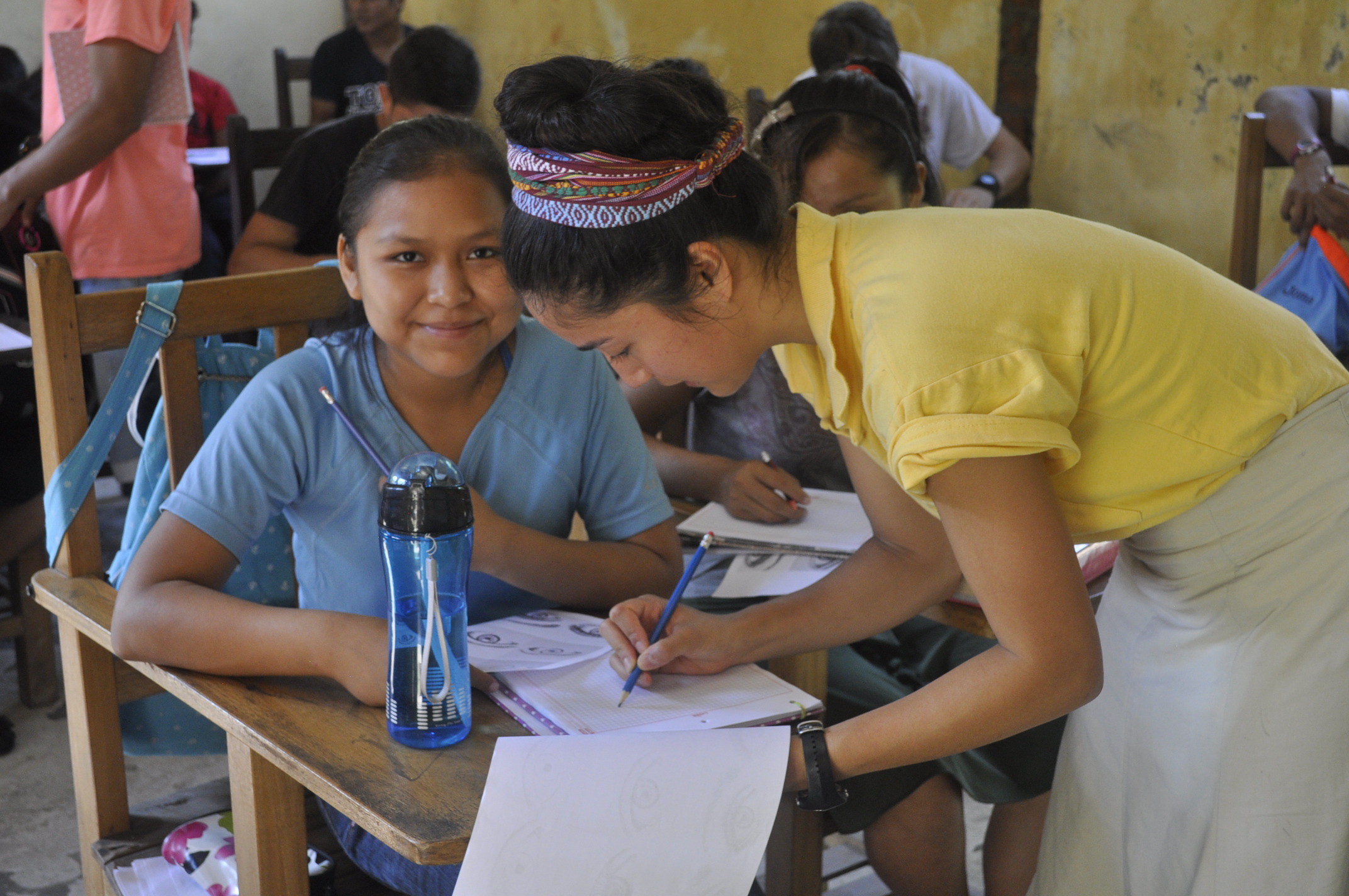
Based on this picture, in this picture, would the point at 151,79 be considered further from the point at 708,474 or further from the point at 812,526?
the point at 812,526

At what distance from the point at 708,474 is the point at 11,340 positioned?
4.49 ft

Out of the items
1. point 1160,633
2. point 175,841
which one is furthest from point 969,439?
point 175,841

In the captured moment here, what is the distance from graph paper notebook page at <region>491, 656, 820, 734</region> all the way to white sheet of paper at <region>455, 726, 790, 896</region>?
2.4 inches

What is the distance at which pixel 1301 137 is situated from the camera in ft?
8.34

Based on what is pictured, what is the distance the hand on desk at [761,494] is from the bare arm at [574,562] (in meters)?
0.20

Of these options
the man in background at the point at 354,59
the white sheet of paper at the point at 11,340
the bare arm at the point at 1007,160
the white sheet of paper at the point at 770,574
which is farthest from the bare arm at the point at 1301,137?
the man in background at the point at 354,59

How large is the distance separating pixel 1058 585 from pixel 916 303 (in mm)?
219

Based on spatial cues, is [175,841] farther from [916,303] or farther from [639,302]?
[916,303]

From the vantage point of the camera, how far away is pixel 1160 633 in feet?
3.56

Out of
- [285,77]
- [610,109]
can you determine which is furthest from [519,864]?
[285,77]

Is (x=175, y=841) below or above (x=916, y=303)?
below

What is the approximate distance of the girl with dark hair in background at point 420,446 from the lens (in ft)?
3.97

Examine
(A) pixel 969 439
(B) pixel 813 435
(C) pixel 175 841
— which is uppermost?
(A) pixel 969 439

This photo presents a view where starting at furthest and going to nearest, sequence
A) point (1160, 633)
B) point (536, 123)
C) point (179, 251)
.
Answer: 1. point (179, 251)
2. point (1160, 633)
3. point (536, 123)
